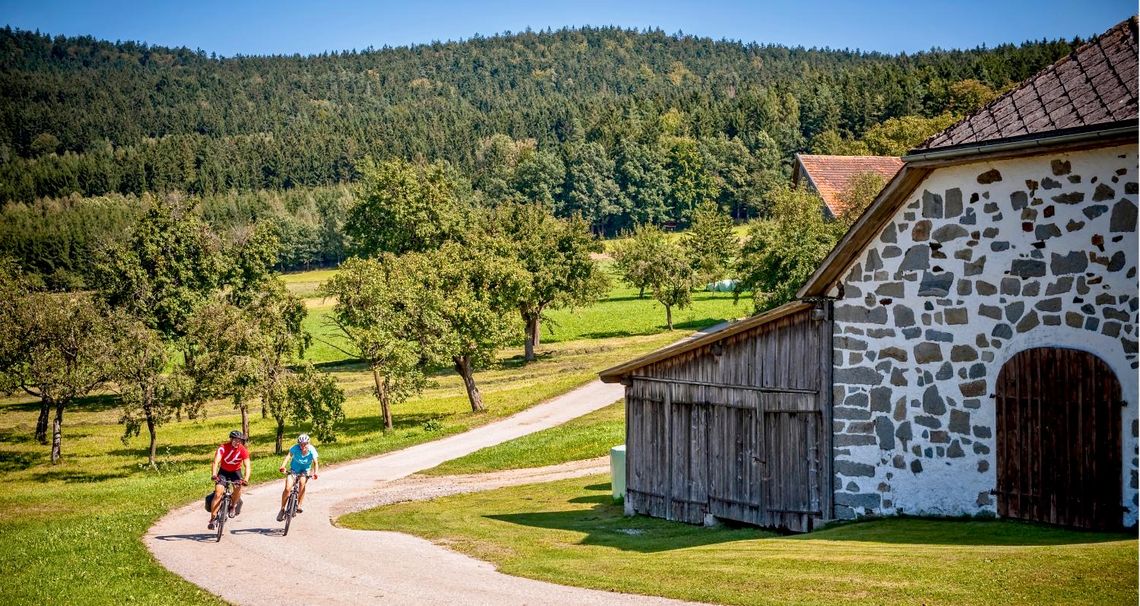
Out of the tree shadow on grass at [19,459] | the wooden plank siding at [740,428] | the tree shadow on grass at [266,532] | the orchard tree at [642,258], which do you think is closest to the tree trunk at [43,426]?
the tree shadow on grass at [19,459]

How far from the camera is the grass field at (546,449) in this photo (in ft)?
99.2

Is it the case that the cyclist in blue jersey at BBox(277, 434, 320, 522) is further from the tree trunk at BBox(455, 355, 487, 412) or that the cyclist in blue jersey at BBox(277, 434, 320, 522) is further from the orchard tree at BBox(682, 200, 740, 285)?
the orchard tree at BBox(682, 200, 740, 285)

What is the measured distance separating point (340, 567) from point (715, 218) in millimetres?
69914

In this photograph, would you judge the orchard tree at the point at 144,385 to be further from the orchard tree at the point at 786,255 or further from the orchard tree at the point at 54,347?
the orchard tree at the point at 786,255

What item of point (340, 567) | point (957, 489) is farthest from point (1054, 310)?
point (340, 567)

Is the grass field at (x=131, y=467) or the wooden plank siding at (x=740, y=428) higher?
the wooden plank siding at (x=740, y=428)

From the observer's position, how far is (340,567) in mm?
16000

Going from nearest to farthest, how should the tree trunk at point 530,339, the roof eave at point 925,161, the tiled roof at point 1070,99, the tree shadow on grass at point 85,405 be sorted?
the roof eave at point 925,161, the tiled roof at point 1070,99, the tree shadow on grass at point 85,405, the tree trunk at point 530,339

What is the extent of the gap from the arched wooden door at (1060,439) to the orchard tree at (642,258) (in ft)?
181

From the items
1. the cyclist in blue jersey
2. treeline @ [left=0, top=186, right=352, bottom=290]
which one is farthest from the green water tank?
treeline @ [left=0, top=186, right=352, bottom=290]

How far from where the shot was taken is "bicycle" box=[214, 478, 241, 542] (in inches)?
746

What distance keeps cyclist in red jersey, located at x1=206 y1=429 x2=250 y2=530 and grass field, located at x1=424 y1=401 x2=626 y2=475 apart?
34.8 feet

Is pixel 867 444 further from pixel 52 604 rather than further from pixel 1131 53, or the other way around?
pixel 52 604

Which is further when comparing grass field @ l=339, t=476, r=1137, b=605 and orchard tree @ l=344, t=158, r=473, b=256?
orchard tree @ l=344, t=158, r=473, b=256
